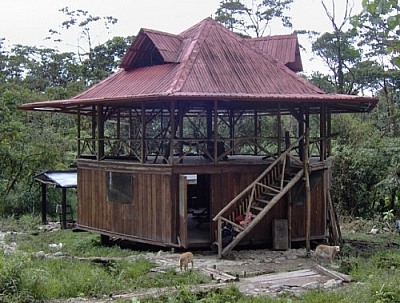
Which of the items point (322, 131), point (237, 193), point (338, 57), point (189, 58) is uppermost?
point (338, 57)

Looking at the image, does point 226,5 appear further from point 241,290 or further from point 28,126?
point 241,290

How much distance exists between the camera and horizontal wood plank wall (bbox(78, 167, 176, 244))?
12.1 meters

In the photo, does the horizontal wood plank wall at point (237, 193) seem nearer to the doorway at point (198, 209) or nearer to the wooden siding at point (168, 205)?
the wooden siding at point (168, 205)

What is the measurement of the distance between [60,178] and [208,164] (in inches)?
290

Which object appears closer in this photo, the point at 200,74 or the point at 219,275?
the point at 219,275

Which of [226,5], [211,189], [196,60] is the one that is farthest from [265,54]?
[226,5]

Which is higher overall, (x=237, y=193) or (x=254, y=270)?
(x=237, y=193)

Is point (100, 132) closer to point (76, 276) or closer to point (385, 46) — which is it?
point (76, 276)

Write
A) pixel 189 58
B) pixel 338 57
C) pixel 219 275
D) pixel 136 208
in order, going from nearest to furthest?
pixel 219 275, pixel 136 208, pixel 189 58, pixel 338 57

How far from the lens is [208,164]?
1223 cm

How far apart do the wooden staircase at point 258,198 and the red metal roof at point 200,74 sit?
176cm

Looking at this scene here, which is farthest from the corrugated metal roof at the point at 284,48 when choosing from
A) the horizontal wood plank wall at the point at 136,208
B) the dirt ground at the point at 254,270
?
Answer: the dirt ground at the point at 254,270

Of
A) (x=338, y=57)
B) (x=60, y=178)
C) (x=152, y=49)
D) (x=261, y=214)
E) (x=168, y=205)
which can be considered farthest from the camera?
(x=338, y=57)

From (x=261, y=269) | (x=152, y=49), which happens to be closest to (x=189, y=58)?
(x=152, y=49)
